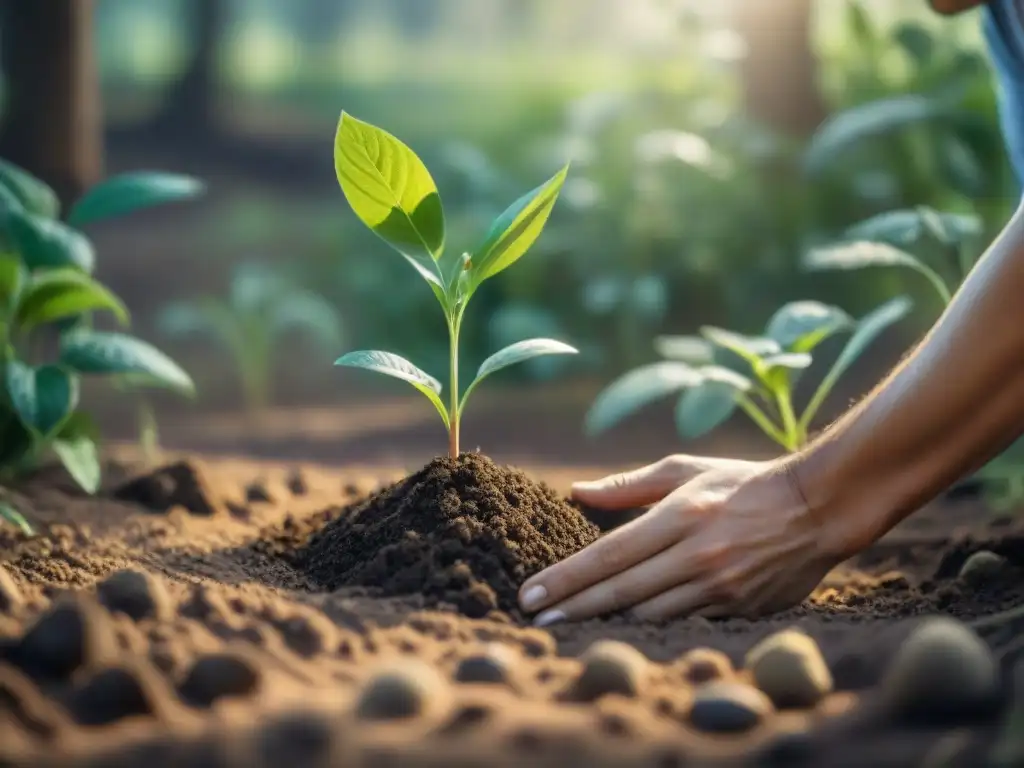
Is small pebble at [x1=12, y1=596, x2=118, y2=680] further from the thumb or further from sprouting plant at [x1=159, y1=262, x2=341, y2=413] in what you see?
sprouting plant at [x1=159, y1=262, x2=341, y2=413]

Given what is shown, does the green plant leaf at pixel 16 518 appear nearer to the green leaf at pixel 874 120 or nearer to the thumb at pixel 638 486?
the thumb at pixel 638 486

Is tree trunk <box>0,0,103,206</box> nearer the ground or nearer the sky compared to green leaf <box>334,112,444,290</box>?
nearer the sky

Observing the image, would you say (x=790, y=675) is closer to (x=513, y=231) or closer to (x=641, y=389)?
(x=513, y=231)

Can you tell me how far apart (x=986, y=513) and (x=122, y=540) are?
166 cm

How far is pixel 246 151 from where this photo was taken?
790cm

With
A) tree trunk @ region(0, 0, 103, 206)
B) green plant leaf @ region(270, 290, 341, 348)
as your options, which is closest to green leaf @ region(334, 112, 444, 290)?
tree trunk @ region(0, 0, 103, 206)

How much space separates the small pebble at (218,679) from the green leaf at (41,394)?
3.44 ft

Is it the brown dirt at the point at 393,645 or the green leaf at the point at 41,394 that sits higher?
the green leaf at the point at 41,394

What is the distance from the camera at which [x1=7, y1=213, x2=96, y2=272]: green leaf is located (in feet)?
7.08

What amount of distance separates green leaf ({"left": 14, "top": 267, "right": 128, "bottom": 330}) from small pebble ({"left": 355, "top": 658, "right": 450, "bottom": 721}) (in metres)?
1.34

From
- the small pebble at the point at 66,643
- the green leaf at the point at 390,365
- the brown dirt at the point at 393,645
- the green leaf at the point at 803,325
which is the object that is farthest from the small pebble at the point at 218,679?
the green leaf at the point at 803,325

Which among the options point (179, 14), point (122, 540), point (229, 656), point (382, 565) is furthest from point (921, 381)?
point (179, 14)

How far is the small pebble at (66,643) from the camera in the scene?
1.09 m

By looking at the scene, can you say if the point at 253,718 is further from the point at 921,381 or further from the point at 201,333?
the point at 201,333
